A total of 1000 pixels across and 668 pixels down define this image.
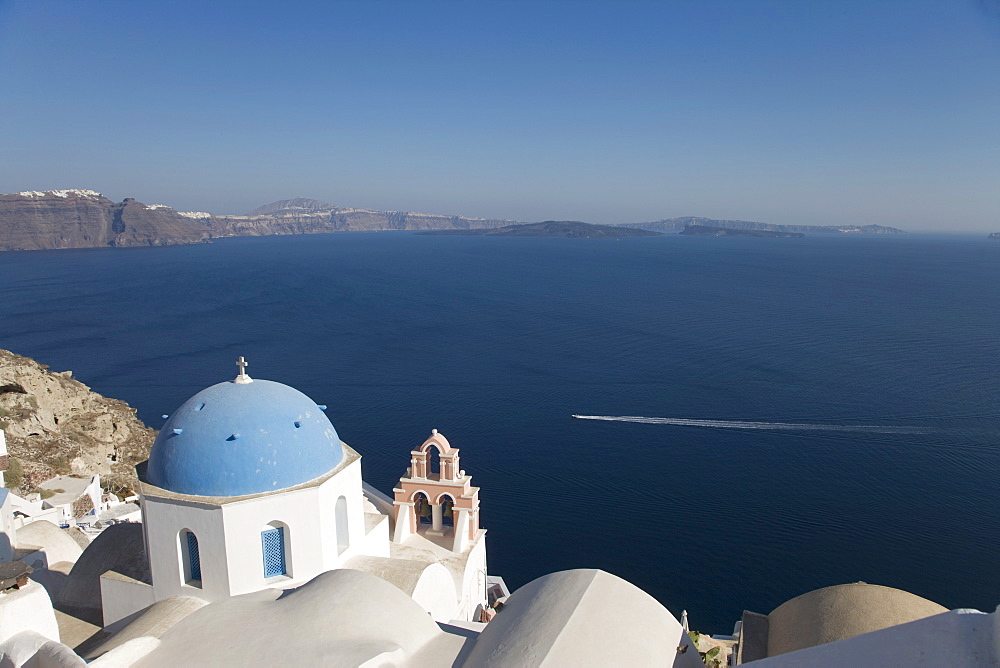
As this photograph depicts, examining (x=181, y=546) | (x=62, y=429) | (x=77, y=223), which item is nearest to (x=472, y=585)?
(x=181, y=546)

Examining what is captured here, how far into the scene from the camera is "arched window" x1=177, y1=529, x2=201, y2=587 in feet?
30.9

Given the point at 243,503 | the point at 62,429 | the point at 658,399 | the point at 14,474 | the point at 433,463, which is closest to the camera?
the point at 243,503

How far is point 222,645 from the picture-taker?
6.39 meters

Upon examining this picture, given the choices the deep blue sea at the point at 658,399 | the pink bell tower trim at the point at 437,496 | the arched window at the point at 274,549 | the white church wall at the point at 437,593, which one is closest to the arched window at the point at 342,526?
the arched window at the point at 274,549

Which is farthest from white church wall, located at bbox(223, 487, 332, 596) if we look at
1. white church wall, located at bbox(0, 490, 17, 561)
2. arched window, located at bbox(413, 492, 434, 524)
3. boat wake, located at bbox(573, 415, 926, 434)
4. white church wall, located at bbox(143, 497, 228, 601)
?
boat wake, located at bbox(573, 415, 926, 434)

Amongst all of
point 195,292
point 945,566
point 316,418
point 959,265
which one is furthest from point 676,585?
point 959,265

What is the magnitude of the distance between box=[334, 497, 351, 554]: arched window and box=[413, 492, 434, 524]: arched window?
3.13 m

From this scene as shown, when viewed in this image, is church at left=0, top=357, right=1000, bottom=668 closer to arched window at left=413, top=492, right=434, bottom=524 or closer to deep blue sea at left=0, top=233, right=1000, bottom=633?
arched window at left=413, top=492, right=434, bottom=524

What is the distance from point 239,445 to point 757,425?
94.9ft

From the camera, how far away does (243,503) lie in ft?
29.8

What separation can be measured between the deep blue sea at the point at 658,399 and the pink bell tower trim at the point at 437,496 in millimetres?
8114

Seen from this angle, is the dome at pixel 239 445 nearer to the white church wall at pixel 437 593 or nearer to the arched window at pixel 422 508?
the white church wall at pixel 437 593

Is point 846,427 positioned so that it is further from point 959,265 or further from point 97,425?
point 959,265

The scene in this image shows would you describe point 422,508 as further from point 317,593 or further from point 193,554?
point 317,593
